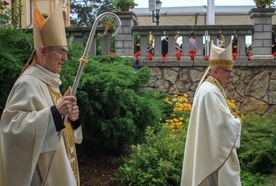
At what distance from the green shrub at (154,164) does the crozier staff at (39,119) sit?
2.98 metres

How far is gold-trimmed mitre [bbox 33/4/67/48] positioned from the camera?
3.97 m

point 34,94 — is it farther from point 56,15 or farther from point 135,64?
point 135,64

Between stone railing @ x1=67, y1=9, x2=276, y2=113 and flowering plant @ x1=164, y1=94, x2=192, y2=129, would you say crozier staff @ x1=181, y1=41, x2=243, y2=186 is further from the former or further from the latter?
stone railing @ x1=67, y1=9, x2=276, y2=113

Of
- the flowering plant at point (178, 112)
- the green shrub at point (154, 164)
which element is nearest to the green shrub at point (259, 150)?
the green shrub at point (154, 164)

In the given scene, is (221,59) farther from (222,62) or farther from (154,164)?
(154,164)

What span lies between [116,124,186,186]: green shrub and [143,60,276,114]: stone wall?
4.63 metres

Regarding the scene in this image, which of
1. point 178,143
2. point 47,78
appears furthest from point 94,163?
point 47,78

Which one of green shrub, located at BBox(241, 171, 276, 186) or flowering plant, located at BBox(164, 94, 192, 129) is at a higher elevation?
flowering plant, located at BBox(164, 94, 192, 129)

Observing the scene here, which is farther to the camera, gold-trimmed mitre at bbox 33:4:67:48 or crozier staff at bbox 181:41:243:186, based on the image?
crozier staff at bbox 181:41:243:186

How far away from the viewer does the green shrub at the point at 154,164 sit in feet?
23.2

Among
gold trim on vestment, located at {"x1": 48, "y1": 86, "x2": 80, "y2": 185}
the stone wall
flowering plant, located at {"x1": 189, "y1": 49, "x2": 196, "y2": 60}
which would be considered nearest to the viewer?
gold trim on vestment, located at {"x1": 48, "y1": 86, "x2": 80, "y2": 185}

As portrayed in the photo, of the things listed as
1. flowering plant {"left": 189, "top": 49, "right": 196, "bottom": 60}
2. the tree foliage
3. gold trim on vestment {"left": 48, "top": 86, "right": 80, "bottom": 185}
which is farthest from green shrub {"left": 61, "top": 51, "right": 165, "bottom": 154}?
the tree foliage

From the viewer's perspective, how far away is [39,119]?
366 centimetres

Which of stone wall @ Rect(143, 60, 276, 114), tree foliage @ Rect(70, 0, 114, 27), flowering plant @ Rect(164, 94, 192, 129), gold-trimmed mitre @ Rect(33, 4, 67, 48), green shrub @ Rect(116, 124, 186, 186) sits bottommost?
green shrub @ Rect(116, 124, 186, 186)
